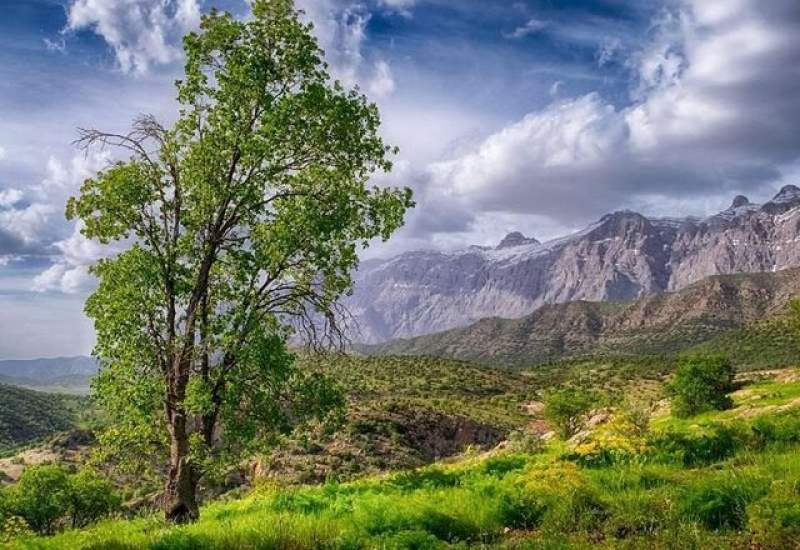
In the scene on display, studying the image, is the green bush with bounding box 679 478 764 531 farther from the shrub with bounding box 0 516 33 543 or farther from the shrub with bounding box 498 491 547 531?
the shrub with bounding box 0 516 33 543

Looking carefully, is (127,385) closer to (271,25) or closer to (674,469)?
(271,25)

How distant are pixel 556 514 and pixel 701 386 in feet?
165

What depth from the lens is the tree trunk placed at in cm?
1920

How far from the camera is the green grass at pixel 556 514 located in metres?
11.2

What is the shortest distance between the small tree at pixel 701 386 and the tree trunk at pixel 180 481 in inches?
1764

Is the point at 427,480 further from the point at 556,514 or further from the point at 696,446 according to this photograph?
the point at 696,446

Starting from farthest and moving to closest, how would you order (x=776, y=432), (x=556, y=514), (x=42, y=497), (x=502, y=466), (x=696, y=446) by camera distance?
(x=42, y=497)
(x=502, y=466)
(x=776, y=432)
(x=696, y=446)
(x=556, y=514)

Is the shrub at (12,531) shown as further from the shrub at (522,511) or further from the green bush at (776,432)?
the green bush at (776,432)

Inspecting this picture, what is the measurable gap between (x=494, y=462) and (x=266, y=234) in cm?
1062

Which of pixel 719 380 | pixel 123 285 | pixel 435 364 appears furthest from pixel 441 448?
pixel 435 364

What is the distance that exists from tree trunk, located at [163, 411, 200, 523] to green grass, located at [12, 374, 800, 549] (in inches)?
61.7

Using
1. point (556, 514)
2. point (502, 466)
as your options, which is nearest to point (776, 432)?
point (502, 466)

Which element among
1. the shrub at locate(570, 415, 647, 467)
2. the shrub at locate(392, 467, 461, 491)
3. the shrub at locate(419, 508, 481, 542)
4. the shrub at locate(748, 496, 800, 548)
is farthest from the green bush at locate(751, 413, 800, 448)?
the shrub at locate(419, 508, 481, 542)

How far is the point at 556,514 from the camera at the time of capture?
1296 cm
